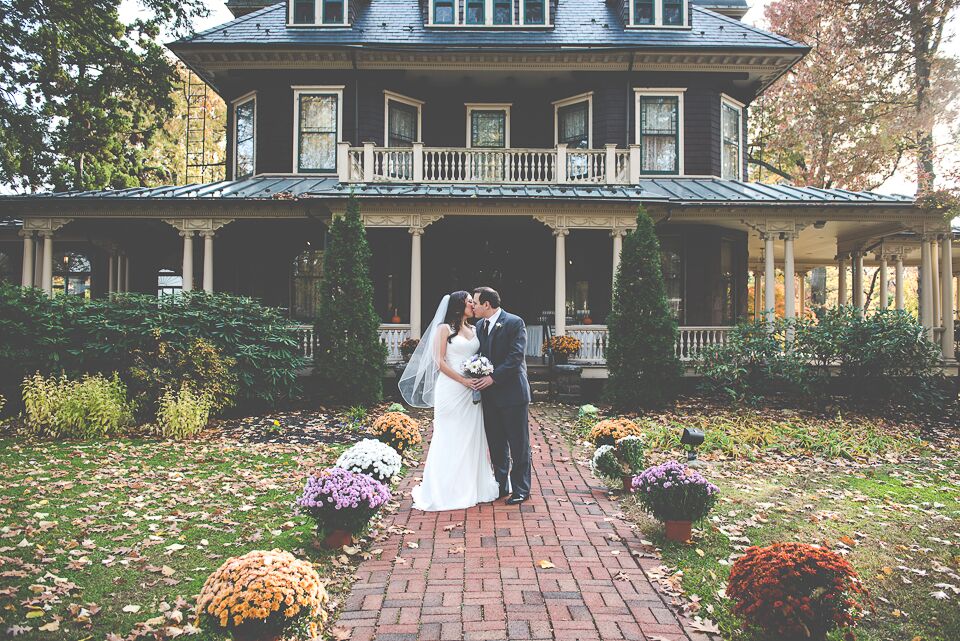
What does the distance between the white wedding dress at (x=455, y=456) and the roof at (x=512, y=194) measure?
8.56 m

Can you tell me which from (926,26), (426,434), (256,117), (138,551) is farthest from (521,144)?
(138,551)

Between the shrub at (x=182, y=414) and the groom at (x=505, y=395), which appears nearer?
the groom at (x=505, y=395)

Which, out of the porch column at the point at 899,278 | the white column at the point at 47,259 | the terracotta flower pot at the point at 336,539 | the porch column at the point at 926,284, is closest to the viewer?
the terracotta flower pot at the point at 336,539

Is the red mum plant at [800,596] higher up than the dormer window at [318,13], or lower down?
lower down

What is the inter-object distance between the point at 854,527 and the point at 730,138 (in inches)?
587

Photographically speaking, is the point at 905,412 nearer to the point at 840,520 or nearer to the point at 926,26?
the point at 840,520

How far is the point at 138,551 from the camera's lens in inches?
195

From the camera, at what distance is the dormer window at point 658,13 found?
1814 centimetres

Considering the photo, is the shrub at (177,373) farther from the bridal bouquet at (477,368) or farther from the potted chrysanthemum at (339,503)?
the potted chrysanthemum at (339,503)

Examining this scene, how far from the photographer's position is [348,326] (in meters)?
12.5

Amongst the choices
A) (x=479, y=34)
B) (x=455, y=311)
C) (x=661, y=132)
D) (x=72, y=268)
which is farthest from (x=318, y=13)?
(x=455, y=311)

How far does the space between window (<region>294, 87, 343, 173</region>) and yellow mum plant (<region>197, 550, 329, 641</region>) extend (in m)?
15.6

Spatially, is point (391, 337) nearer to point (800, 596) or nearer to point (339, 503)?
point (339, 503)

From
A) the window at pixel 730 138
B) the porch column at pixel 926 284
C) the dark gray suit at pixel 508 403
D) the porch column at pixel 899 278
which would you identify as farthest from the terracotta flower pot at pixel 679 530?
the porch column at pixel 899 278
